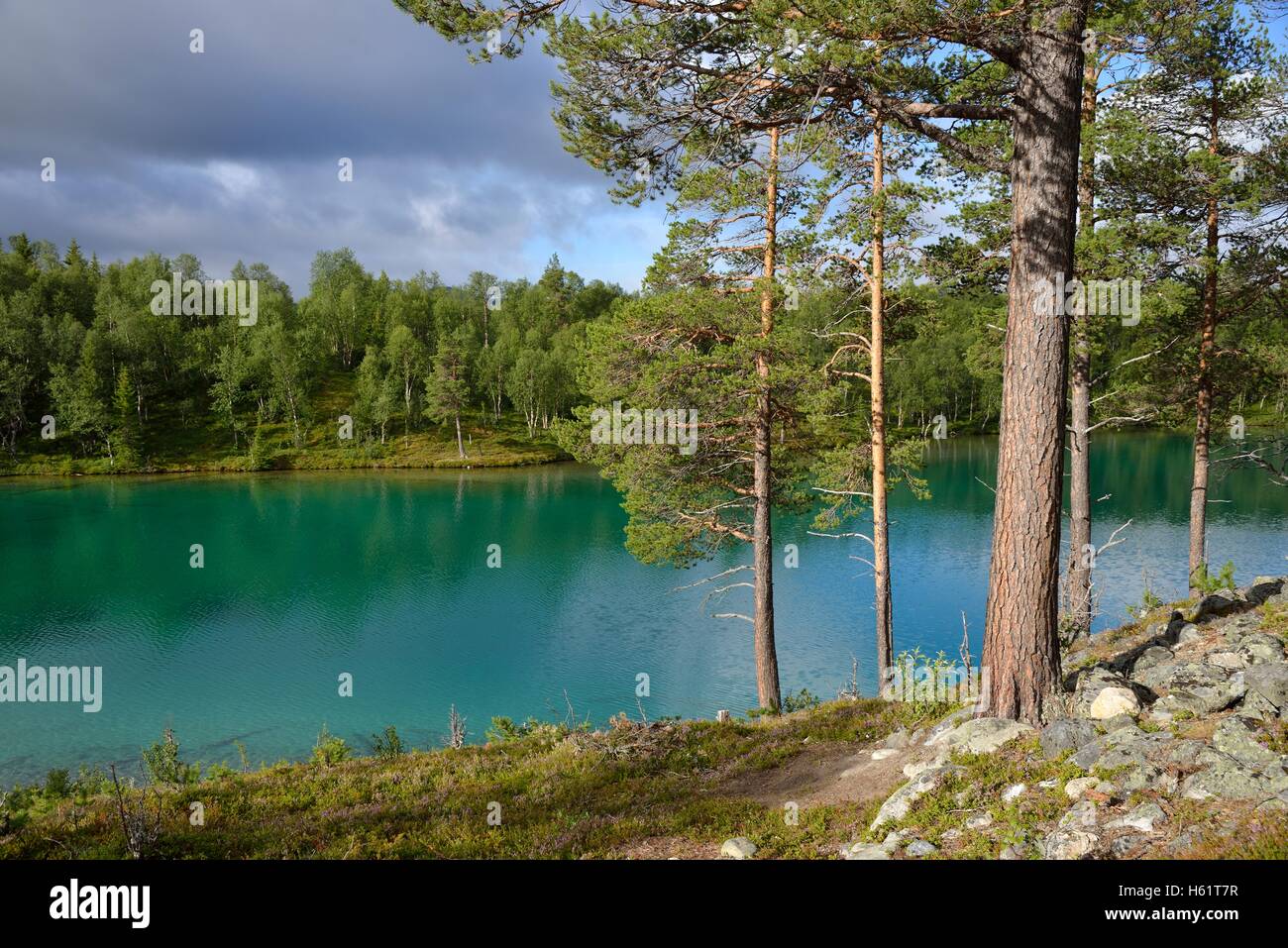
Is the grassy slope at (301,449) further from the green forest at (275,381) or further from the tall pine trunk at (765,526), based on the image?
the tall pine trunk at (765,526)

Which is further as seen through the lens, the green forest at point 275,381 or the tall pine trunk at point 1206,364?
the green forest at point 275,381

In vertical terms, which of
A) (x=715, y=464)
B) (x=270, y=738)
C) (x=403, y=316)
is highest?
(x=403, y=316)

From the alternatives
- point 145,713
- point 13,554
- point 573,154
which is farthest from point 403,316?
point 573,154

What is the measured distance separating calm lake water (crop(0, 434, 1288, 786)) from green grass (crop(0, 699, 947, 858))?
333 inches

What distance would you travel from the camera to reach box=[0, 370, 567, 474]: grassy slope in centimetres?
6475

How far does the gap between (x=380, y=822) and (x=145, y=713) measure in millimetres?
15716

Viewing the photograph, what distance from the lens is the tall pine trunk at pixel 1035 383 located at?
7180 millimetres

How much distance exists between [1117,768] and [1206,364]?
1566cm

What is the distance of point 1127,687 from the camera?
6.81 m

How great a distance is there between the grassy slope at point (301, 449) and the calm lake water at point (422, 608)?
1574 centimetres

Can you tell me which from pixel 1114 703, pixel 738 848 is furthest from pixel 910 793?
pixel 1114 703

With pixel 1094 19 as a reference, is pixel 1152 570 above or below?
below

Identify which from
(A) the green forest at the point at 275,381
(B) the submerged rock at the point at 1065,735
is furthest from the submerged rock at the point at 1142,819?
(A) the green forest at the point at 275,381
